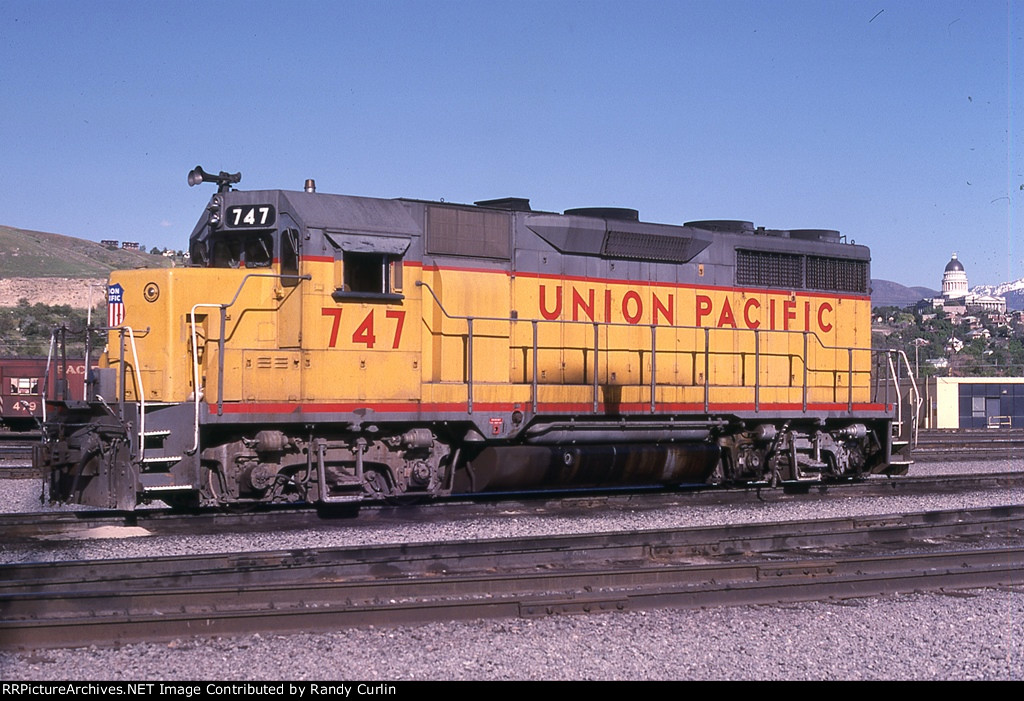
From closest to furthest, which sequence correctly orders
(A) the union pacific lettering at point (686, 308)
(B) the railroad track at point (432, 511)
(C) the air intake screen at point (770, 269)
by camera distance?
(B) the railroad track at point (432, 511)
(A) the union pacific lettering at point (686, 308)
(C) the air intake screen at point (770, 269)

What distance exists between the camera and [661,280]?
41.5 ft

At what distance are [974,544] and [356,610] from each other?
593cm

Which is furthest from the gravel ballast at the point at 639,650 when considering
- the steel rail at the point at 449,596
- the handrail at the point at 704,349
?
the handrail at the point at 704,349

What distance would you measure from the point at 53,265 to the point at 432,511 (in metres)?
96.9

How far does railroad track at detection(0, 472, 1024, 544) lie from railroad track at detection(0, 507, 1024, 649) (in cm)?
210

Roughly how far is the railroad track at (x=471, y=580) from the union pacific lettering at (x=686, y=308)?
147 inches

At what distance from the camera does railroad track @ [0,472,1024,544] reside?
9.55 meters

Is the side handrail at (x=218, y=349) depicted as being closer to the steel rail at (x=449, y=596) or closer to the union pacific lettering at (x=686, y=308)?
the steel rail at (x=449, y=596)

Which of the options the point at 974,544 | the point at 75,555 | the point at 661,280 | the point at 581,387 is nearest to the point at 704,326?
the point at 661,280

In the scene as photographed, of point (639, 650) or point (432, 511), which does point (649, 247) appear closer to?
point (432, 511)

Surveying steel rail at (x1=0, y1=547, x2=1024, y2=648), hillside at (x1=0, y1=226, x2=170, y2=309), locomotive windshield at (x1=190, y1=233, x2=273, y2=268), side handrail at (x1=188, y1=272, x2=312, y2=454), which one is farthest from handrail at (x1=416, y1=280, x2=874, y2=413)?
hillside at (x1=0, y1=226, x2=170, y2=309)

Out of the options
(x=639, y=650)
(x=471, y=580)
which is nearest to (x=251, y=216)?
(x=471, y=580)

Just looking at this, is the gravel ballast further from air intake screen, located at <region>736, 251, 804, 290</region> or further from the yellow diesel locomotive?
air intake screen, located at <region>736, 251, 804, 290</region>

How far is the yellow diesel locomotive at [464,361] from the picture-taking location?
32.0ft
